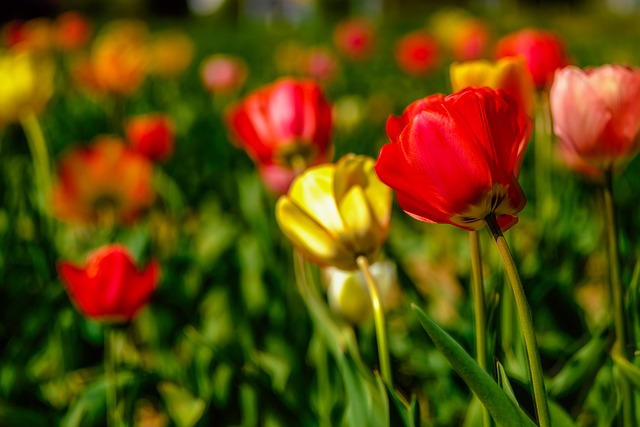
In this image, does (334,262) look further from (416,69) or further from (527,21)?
(527,21)

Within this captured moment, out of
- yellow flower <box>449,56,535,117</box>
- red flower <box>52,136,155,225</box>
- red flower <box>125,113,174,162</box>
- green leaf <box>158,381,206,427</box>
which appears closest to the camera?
yellow flower <box>449,56,535,117</box>

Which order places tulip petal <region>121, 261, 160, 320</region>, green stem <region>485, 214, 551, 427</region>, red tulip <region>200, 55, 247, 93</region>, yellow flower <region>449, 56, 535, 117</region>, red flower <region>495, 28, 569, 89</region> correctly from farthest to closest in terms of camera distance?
red tulip <region>200, 55, 247, 93</region>, red flower <region>495, 28, 569, 89</region>, tulip petal <region>121, 261, 160, 320</region>, yellow flower <region>449, 56, 535, 117</region>, green stem <region>485, 214, 551, 427</region>

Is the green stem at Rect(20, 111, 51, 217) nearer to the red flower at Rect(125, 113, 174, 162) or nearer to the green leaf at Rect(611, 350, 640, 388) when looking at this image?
the red flower at Rect(125, 113, 174, 162)

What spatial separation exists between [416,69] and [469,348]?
201cm

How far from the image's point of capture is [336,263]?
684 millimetres

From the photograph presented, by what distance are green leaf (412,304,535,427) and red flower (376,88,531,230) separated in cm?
8

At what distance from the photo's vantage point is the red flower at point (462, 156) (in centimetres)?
52

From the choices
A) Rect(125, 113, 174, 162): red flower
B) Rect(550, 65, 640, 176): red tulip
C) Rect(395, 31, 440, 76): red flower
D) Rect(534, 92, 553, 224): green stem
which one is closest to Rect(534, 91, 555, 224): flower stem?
Rect(534, 92, 553, 224): green stem

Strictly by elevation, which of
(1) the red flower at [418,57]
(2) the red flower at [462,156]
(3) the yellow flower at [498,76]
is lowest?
(1) the red flower at [418,57]

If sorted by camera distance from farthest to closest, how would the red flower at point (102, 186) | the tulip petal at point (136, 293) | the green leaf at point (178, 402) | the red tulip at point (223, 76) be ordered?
the red tulip at point (223, 76) < the red flower at point (102, 186) < the green leaf at point (178, 402) < the tulip petal at point (136, 293)

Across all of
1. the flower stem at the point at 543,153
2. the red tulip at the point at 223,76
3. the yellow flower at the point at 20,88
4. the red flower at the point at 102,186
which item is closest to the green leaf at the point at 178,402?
the red flower at the point at 102,186

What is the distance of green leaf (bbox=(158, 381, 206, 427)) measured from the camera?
96cm

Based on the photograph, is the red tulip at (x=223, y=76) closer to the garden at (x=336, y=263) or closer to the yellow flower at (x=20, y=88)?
the garden at (x=336, y=263)

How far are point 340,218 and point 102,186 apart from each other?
2.81 ft
